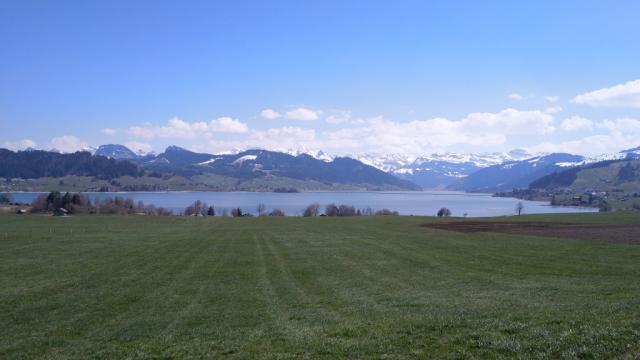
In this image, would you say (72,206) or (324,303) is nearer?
(324,303)

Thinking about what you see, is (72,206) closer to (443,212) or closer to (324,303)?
(443,212)

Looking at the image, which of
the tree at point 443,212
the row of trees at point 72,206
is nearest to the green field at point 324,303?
the row of trees at point 72,206

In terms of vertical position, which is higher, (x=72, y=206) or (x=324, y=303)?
(x=72, y=206)

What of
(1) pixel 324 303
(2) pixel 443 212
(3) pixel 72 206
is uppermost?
(3) pixel 72 206

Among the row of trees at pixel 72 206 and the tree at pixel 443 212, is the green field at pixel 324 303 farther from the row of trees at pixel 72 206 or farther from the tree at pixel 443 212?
the tree at pixel 443 212

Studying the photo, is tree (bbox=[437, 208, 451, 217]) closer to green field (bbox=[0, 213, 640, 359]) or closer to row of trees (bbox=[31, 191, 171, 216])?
row of trees (bbox=[31, 191, 171, 216])

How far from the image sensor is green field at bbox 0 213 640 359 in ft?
44.2

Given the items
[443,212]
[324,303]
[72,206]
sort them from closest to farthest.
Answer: [324,303]
[72,206]
[443,212]

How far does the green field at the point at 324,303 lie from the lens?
13.5m

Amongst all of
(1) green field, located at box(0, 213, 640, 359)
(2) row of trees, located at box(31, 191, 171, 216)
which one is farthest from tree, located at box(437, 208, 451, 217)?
(1) green field, located at box(0, 213, 640, 359)

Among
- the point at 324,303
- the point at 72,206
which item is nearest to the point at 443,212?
the point at 72,206

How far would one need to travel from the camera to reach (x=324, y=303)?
73.6 ft

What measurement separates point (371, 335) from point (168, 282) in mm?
17200

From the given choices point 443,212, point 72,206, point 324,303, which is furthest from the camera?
point 443,212
